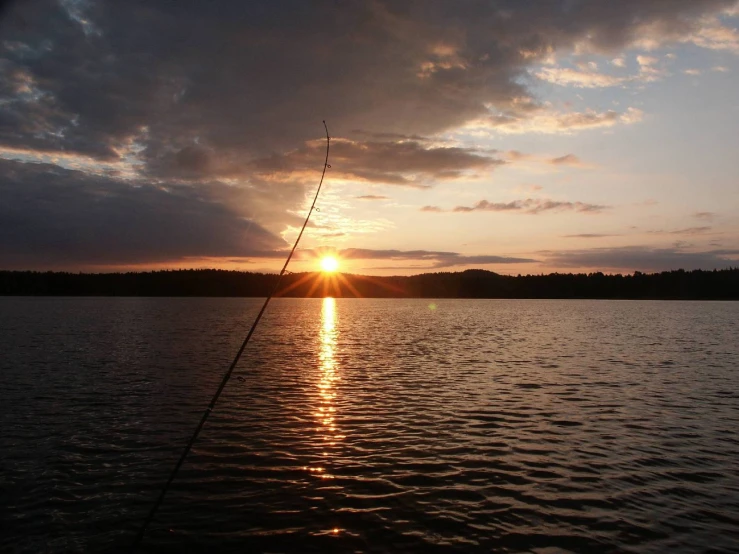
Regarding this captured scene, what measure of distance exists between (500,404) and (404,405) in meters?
4.22

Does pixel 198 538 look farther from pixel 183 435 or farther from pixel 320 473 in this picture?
pixel 183 435

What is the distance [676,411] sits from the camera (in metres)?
21.9

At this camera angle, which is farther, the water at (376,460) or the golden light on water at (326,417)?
the golden light on water at (326,417)

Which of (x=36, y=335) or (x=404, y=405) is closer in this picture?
(x=404, y=405)

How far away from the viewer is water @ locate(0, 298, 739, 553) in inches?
424

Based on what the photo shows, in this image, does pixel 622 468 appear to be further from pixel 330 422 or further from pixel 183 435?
pixel 183 435

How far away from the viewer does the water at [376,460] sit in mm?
10781

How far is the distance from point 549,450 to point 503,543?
22.0ft

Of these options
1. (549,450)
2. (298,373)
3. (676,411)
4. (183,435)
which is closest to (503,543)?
(549,450)

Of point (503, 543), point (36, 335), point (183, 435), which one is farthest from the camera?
point (36, 335)

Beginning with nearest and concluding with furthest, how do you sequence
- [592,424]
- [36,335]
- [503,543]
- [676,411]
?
[503,543]
[592,424]
[676,411]
[36,335]

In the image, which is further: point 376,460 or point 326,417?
A: point 326,417

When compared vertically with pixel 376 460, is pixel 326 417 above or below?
below

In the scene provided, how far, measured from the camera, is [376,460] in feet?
50.3
